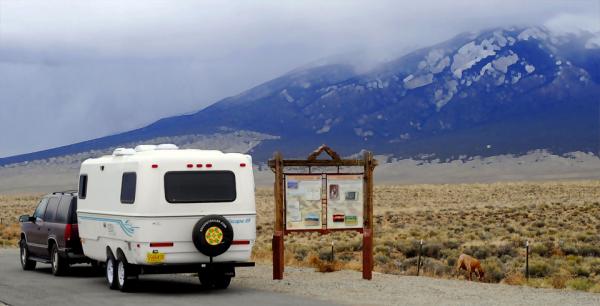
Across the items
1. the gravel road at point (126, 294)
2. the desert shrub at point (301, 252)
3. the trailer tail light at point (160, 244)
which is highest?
the trailer tail light at point (160, 244)

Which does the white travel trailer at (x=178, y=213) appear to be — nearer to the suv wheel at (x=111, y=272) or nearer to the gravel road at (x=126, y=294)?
the suv wheel at (x=111, y=272)

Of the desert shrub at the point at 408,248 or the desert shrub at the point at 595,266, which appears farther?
the desert shrub at the point at 408,248

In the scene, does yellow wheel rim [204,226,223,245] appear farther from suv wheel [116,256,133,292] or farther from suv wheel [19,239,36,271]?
suv wheel [19,239,36,271]

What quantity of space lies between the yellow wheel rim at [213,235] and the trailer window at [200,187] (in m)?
0.55

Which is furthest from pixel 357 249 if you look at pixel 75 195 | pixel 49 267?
pixel 75 195

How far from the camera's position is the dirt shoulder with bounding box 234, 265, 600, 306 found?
659 inches

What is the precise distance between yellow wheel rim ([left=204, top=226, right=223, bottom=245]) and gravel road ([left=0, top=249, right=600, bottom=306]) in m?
0.90

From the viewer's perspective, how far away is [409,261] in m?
27.7

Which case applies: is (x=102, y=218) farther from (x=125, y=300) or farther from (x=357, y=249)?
(x=357, y=249)

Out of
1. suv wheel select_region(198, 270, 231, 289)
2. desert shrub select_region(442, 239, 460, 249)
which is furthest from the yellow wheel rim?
desert shrub select_region(442, 239, 460, 249)

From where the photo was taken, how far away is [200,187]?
59.9ft

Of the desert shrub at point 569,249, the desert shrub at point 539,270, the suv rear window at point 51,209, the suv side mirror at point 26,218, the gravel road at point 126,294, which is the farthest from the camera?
the desert shrub at point 569,249

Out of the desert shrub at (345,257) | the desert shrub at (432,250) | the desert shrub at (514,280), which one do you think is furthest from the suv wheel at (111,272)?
the desert shrub at (432,250)

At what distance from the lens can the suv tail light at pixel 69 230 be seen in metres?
21.4
